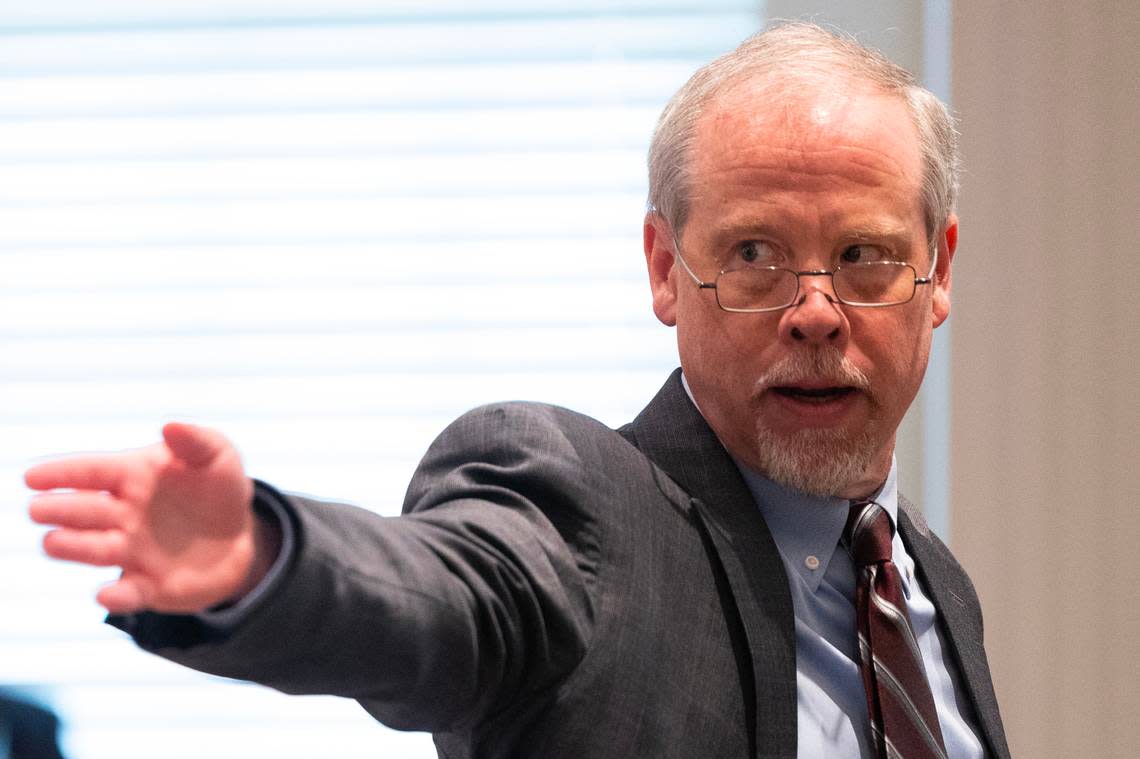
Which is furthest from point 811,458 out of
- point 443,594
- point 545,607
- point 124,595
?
point 124,595

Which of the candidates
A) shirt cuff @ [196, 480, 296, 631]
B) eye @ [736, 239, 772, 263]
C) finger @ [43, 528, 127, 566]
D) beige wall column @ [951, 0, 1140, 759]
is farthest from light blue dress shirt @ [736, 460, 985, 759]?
beige wall column @ [951, 0, 1140, 759]

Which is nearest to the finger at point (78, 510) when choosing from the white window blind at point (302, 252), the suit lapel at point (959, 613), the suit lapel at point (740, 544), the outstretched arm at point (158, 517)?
the outstretched arm at point (158, 517)

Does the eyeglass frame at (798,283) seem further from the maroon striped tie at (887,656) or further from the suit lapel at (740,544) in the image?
the maroon striped tie at (887,656)

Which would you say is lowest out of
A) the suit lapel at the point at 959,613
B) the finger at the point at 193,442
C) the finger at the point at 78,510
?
the suit lapel at the point at 959,613

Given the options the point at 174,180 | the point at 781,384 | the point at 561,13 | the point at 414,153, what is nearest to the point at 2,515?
the point at 174,180

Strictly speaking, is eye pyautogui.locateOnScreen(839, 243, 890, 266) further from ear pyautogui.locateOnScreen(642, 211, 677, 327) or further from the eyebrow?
ear pyautogui.locateOnScreen(642, 211, 677, 327)

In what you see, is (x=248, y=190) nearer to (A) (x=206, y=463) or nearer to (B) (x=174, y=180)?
(B) (x=174, y=180)

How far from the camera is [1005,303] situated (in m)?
2.40

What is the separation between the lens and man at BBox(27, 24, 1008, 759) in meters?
0.75

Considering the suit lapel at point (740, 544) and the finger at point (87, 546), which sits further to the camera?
the suit lapel at point (740, 544)

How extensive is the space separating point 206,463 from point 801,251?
2.44 ft

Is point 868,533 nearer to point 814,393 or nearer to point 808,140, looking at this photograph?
point 814,393

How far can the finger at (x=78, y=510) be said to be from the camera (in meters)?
0.68

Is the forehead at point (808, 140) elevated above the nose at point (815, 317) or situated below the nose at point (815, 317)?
above
